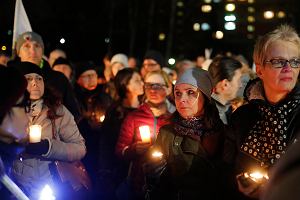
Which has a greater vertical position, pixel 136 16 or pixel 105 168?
pixel 136 16

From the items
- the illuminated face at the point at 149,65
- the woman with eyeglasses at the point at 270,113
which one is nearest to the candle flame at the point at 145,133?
the woman with eyeglasses at the point at 270,113

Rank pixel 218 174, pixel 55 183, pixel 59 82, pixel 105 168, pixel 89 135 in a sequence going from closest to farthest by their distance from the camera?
pixel 218 174 → pixel 55 183 → pixel 105 168 → pixel 59 82 → pixel 89 135

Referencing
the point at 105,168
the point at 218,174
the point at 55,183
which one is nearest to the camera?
the point at 218,174

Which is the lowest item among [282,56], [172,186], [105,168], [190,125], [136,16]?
[105,168]

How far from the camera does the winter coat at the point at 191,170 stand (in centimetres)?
365

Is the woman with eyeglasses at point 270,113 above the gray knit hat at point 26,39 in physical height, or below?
below

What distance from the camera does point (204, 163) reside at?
3705 millimetres

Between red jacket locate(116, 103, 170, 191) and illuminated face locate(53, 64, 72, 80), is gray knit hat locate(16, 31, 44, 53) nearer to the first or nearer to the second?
red jacket locate(116, 103, 170, 191)

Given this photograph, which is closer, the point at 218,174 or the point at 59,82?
the point at 218,174

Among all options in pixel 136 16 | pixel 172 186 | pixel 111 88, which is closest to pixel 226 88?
pixel 172 186

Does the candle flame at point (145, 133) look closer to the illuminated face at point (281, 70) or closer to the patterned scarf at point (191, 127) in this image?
the patterned scarf at point (191, 127)

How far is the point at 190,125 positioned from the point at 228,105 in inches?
64.8

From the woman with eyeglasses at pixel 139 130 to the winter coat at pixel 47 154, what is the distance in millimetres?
568

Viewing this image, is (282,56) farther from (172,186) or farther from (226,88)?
(226,88)
